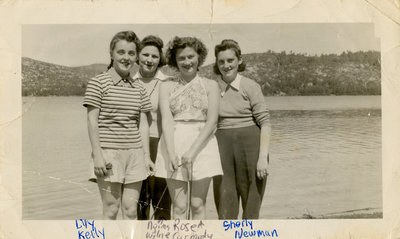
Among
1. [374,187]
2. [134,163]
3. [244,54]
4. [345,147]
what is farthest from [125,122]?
[374,187]

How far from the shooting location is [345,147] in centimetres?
160

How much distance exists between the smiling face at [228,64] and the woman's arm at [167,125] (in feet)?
0.62

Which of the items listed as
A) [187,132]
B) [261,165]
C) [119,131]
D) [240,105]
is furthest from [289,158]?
[119,131]

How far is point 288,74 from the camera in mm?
1601

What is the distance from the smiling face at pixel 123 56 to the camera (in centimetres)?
149

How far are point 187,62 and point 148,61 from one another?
0.41ft

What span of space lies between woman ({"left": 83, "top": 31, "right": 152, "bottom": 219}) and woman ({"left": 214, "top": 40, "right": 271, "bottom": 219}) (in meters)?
0.25

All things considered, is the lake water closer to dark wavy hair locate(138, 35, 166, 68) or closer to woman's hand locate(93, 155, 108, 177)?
woman's hand locate(93, 155, 108, 177)
